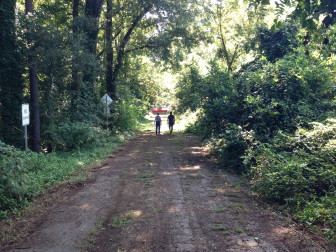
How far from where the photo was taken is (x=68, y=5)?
72.9 ft

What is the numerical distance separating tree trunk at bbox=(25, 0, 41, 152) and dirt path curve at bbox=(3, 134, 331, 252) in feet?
20.8

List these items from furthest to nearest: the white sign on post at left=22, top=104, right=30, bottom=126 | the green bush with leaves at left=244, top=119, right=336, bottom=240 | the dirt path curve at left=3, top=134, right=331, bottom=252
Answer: the white sign on post at left=22, top=104, right=30, bottom=126 → the green bush with leaves at left=244, top=119, right=336, bottom=240 → the dirt path curve at left=3, top=134, right=331, bottom=252

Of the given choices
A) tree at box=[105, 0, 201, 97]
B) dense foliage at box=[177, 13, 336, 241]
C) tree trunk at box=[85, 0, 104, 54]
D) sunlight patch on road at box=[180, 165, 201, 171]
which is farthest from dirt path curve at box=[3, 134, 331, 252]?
tree at box=[105, 0, 201, 97]

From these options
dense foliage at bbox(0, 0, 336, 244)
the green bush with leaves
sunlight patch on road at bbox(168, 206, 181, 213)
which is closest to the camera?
the green bush with leaves

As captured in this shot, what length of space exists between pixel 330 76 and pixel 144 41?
53.4 feet

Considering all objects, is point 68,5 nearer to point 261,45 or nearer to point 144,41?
point 144,41

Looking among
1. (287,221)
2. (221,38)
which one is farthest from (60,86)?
(221,38)

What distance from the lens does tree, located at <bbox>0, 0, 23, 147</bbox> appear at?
14164 millimetres

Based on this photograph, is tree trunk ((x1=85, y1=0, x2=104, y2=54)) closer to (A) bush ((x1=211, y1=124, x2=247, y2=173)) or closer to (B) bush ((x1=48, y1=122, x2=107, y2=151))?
(B) bush ((x1=48, y1=122, x2=107, y2=151))

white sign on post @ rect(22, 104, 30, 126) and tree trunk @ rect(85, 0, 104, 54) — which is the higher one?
tree trunk @ rect(85, 0, 104, 54)

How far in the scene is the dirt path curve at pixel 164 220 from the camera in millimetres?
5180

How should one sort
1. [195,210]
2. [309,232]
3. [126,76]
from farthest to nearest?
[126,76] < [195,210] < [309,232]

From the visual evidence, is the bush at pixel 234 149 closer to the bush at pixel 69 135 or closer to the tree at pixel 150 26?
the bush at pixel 69 135

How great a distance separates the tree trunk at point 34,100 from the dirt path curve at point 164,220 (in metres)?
6.33
